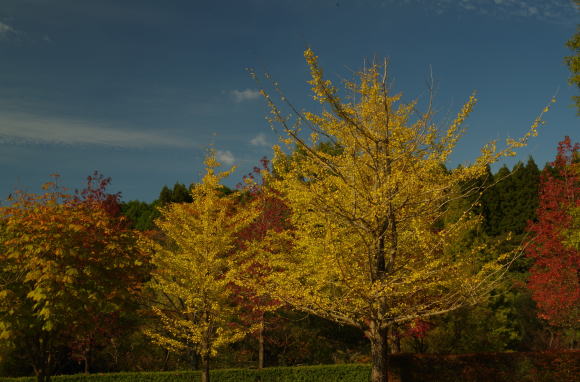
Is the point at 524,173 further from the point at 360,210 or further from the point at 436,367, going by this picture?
the point at 360,210

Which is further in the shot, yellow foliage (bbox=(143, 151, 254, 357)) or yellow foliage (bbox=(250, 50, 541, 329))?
yellow foliage (bbox=(143, 151, 254, 357))

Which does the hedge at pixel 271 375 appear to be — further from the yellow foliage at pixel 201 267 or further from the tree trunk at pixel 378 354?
the tree trunk at pixel 378 354

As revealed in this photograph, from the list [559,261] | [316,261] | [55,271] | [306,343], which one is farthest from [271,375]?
[559,261]

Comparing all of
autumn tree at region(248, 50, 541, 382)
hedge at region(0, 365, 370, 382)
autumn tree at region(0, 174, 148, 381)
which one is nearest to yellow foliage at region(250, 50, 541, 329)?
autumn tree at region(248, 50, 541, 382)

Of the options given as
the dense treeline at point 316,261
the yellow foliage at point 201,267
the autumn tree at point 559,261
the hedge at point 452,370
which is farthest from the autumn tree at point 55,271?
the autumn tree at point 559,261

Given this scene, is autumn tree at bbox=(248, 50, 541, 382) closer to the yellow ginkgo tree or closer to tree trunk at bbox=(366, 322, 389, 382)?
tree trunk at bbox=(366, 322, 389, 382)

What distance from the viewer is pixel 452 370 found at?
1580 centimetres

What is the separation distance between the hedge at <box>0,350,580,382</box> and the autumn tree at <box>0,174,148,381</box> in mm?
6777

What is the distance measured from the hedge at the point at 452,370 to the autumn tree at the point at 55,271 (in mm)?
6777

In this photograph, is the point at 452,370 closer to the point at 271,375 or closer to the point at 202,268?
the point at 271,375

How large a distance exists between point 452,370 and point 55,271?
12.3m

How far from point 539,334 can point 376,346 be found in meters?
20.4

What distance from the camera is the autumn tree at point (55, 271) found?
1106 centimetres

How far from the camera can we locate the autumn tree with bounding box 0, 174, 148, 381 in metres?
11.1
